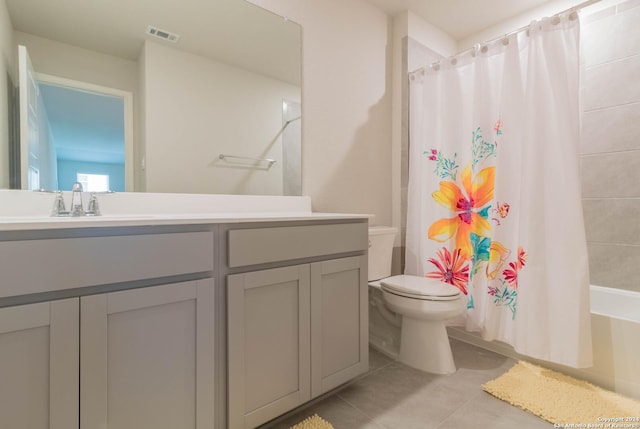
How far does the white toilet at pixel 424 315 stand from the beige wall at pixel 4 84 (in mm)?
1711

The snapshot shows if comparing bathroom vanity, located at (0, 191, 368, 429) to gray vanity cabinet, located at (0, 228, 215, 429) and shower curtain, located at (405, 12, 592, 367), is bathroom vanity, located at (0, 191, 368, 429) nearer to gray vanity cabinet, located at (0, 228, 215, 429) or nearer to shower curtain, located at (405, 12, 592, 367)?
gray vanity cabinet, located at (0, 228, 215, 429)

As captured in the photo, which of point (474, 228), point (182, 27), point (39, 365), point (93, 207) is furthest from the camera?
point (474, 228)

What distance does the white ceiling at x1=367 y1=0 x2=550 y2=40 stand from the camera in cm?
223

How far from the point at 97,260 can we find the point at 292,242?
0.65 meters

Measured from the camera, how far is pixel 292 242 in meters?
1.28

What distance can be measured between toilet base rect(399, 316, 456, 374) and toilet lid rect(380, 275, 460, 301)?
16 centimetres

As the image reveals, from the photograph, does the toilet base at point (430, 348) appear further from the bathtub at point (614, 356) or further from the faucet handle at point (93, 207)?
the faucet handle at point (93, 207)

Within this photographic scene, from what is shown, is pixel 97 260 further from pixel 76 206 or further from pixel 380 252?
pixel 380 252

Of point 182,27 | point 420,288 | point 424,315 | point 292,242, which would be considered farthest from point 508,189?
point 182,27

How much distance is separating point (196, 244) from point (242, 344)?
1.30 feet

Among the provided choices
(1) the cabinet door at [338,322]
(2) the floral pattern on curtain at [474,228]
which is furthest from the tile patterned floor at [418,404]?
(2) the floral pattern on curtain at [474,228]

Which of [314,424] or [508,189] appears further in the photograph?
[508,189]

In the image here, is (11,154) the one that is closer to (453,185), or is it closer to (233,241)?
(233,241)

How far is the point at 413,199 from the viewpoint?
2234mm
